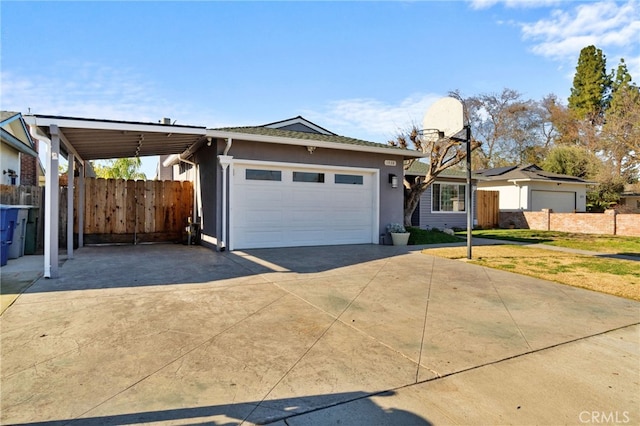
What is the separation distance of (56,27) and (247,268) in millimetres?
7512

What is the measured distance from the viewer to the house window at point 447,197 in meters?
17.3

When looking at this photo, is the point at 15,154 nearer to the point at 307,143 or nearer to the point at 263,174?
the point at 263,174

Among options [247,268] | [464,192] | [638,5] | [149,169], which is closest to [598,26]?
[638,5]

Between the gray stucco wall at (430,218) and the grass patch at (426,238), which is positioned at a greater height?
the gray stucco wall at (430,218)

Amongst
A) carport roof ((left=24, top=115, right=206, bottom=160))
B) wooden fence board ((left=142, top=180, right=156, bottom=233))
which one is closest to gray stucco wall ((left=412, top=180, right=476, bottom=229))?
carport roof ((left=24, top=115, right=206, bottom=160))

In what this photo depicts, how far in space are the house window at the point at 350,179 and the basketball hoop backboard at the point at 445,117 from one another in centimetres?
238

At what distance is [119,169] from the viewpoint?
2442 centimetres

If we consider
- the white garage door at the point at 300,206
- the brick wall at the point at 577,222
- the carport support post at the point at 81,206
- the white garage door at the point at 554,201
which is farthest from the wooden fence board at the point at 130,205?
the white garage door at the point at 554,201

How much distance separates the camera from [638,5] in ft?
35.2

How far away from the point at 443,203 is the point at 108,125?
14679 millimetres

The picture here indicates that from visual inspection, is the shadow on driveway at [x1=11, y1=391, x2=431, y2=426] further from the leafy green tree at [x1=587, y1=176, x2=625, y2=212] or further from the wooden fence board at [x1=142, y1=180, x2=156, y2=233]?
the leafy green tree at [x1=587, y1=176, x2=625, y2=212]

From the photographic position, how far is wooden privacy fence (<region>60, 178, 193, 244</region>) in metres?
10.6

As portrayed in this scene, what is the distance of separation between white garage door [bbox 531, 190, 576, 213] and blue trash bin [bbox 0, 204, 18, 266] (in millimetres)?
22967

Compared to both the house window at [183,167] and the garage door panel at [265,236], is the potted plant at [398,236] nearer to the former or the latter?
the garage door panel at [265,236]
